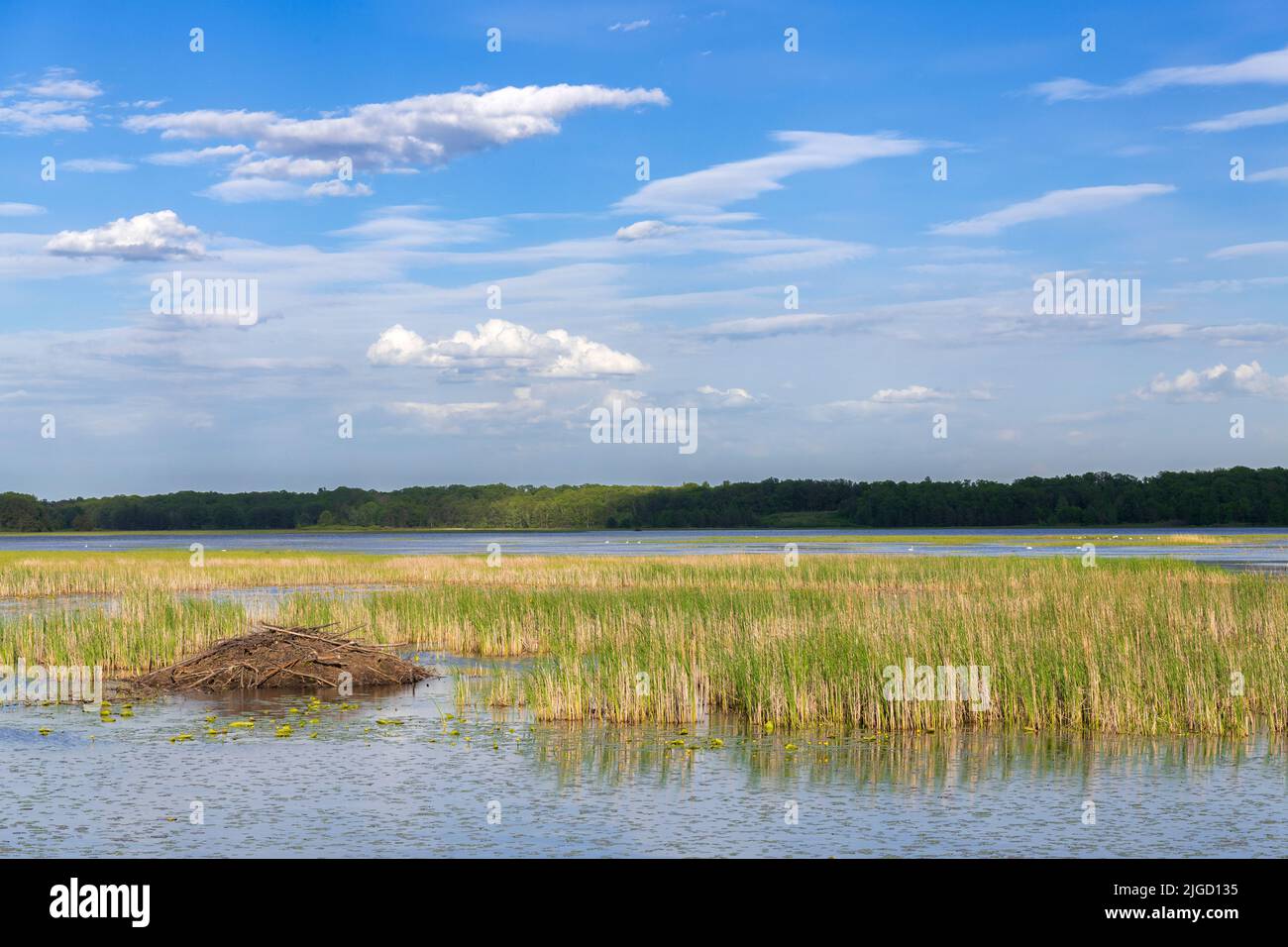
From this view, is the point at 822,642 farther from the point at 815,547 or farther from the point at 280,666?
the point at 815,547

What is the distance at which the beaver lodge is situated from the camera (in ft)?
74.3

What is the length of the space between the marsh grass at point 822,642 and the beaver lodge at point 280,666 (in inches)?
76.0

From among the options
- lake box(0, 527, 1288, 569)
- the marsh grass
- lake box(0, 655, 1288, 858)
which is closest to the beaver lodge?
the marsh grass

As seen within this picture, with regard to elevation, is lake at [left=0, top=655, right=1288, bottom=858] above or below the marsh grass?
below

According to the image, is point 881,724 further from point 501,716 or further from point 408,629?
point 408,629

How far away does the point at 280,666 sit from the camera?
2284cm

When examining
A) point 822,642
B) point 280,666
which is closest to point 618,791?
point 822,642

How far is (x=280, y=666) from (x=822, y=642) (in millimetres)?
9470

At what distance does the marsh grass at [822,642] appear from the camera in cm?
1808

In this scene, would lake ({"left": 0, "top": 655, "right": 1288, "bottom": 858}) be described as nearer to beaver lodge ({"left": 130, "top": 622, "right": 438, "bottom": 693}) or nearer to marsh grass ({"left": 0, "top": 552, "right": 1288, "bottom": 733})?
marsh grass ({"left": 0, "top": 552, "right": 1288, "bottom": 733})

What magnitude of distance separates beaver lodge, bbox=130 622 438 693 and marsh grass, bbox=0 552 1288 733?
1.93 meters

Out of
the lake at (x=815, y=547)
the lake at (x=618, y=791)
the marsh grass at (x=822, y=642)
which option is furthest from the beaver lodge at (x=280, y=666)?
the lake at (x=815, y=547)

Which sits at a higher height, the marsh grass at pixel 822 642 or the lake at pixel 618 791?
the marsh grass at pixel 822 642

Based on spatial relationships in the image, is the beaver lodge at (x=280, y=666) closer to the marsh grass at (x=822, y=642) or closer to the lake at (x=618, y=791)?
the marsh grass at (x=822, y=642)
